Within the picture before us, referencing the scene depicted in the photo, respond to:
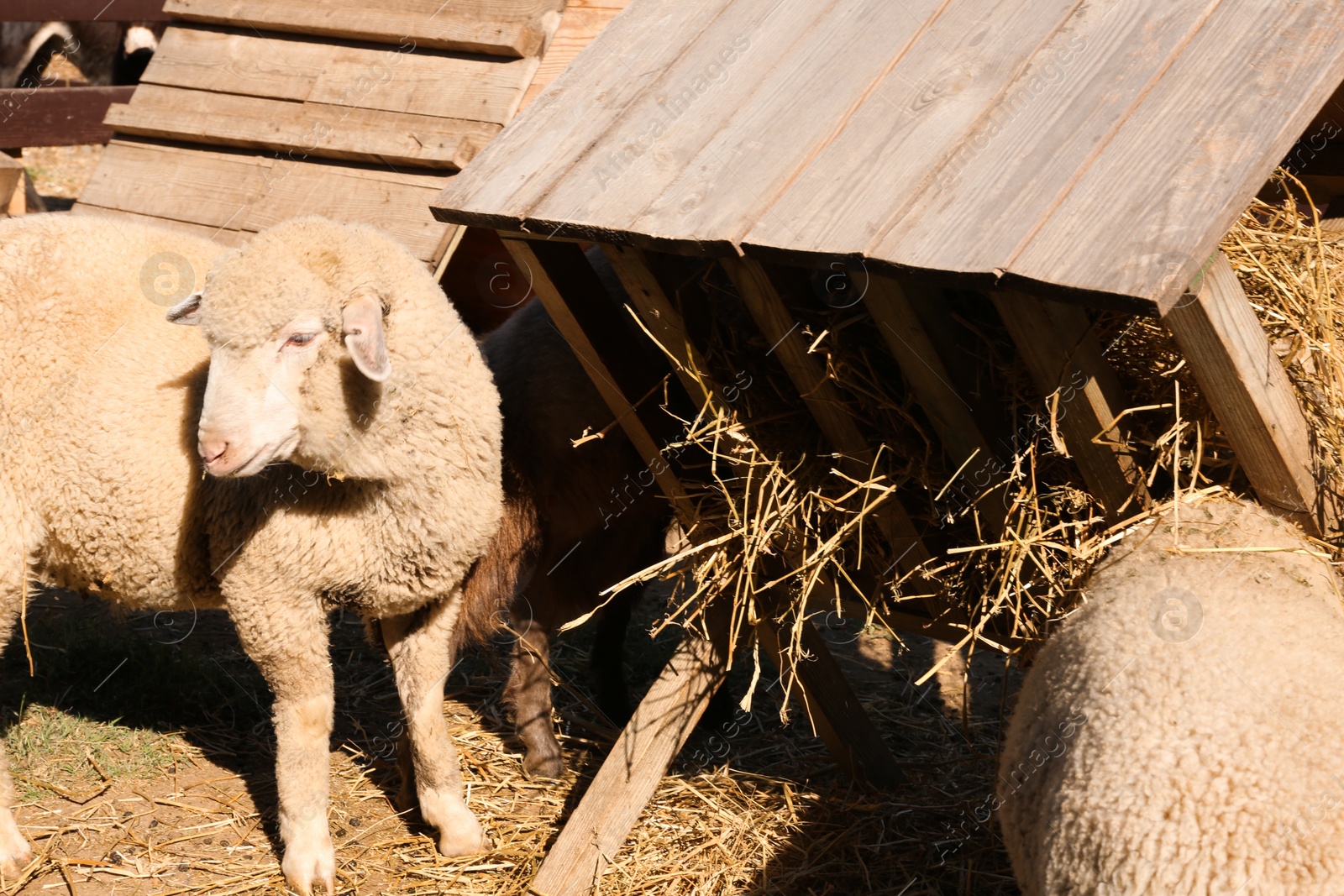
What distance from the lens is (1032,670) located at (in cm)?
248

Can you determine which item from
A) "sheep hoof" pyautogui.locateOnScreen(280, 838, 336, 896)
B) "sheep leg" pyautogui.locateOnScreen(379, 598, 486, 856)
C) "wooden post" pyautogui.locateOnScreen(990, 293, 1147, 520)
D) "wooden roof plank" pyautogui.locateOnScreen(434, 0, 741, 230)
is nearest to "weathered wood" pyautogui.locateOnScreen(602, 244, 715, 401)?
"wooden roof plank" pyautogui.locateOnScreen(434, 0, 741, 230)

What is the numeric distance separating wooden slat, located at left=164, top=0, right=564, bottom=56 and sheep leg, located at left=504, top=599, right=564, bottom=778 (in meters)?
2.50

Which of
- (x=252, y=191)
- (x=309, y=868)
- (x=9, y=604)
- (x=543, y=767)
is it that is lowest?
(x=543, y=767)

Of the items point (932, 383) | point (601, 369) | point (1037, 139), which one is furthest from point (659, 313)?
point (1037, 139)

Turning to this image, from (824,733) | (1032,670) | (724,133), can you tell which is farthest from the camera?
(824,733)

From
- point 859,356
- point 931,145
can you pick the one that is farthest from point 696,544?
point 931,145

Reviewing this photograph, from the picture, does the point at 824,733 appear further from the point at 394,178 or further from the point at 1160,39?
the point at 394,178

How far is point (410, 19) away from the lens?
5211 mm

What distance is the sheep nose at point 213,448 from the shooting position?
2812mm

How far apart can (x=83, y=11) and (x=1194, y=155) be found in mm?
7894

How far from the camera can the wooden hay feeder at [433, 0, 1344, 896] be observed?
2.07m

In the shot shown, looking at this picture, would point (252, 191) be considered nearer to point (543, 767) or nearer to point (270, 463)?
point (270, 463)

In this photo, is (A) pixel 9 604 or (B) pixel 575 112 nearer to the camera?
(B) pixel 575 112

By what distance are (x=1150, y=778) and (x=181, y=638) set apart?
14.7 ft
